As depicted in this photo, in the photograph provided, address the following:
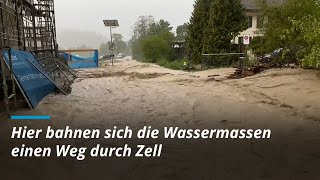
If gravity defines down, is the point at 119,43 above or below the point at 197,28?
above

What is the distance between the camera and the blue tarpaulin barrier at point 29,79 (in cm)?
875


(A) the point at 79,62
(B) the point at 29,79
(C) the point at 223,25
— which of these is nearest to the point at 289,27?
(C) the point at 223,25

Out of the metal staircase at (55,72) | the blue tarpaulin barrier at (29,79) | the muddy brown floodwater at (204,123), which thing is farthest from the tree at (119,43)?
the blue tarpaulin barrier at (29,79)

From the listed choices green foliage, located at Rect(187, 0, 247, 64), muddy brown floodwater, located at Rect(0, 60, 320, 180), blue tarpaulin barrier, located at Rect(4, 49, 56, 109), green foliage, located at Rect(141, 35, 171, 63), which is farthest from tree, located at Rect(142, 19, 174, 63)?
blue tarpaulin barrier, located at Rect(4, 49, 56, 109)

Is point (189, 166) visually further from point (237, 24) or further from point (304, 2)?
point (237, 24)

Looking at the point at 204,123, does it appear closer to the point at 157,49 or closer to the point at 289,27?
the point at 289,27

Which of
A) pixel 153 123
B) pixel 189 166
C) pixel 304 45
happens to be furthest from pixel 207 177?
pixel 304 45

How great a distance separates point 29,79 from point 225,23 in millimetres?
17288

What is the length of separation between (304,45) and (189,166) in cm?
1200

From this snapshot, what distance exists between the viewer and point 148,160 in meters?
5.16

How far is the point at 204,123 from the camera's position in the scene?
7.36 metres

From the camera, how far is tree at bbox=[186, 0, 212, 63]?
1092 inches

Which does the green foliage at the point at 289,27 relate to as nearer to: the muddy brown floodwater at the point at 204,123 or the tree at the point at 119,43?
the muddy brown floodwater at the point at 204,123

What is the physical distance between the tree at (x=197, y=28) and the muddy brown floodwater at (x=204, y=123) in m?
14.3
